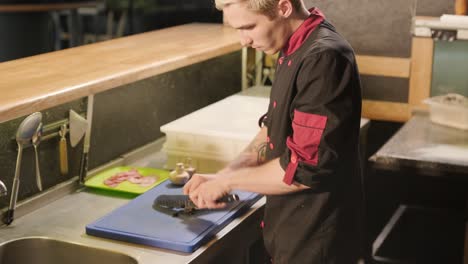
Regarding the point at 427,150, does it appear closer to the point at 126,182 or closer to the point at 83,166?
the point at 126,182

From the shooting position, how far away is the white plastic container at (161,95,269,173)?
8.55 ft

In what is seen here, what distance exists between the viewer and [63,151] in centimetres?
240

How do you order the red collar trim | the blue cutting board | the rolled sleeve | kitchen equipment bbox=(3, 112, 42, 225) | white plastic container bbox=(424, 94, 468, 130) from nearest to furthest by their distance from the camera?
the rolled sleeve
the red collar trim
the blue cutting board
kitchen equipment bbox=(3, 112, 42, 225)
white plastic container bbox=(424, 94, 468, 130)

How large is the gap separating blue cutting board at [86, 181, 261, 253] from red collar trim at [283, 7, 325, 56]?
563mm

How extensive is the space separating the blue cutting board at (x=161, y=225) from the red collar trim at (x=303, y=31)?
1.85 feet

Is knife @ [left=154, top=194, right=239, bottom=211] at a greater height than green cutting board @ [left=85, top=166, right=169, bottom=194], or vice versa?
knife @ [left=154, top=194, right=239, bottom=211]

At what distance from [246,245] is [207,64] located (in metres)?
1.29

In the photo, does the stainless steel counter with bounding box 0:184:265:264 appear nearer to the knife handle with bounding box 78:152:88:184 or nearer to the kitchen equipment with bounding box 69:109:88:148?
the knife handle with bounding box 78:152:88:184

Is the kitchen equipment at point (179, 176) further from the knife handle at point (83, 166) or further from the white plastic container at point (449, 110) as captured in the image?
the white plastic container at point (449, 110)

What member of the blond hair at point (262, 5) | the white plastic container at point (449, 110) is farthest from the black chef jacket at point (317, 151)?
the white plastic container at point (449, 110)

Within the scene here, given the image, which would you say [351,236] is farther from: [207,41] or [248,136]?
[207,41]

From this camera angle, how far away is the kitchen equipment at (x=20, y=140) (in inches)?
84.0

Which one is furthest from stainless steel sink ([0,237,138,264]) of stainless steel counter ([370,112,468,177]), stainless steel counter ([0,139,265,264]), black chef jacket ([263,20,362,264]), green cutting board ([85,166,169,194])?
stainless steel counter ([370,112,468,177])

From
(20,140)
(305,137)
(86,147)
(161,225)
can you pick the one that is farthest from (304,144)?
(86,147)
